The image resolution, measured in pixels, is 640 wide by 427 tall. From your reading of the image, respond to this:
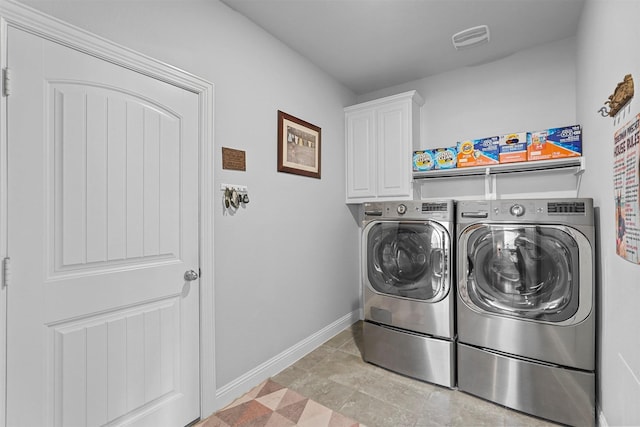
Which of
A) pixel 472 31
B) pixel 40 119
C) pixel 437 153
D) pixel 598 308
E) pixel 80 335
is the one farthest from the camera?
pixel 437 153

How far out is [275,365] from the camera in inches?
90.7

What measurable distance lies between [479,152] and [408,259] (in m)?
1.08

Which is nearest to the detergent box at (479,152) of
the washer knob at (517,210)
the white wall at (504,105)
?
the white wall at (504,105)

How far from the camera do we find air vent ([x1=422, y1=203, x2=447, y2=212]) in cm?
212

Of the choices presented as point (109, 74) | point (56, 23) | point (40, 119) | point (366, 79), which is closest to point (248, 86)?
point (109, 74)

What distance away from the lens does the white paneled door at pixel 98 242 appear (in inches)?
47.3

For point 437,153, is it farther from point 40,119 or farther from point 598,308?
point 40,119

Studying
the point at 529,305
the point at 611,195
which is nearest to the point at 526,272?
the point at 529,305

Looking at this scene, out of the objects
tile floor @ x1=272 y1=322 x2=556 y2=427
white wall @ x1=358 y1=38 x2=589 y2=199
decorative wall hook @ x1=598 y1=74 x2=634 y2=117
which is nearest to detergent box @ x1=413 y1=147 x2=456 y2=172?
white wall @ x1=358 y1=38 x2=589 y2=199

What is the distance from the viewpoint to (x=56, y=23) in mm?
1257

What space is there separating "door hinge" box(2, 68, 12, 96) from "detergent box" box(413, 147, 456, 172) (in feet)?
8.64

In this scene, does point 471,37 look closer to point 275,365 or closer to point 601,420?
point 601,420

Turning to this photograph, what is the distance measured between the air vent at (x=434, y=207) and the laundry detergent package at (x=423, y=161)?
2.18 feet

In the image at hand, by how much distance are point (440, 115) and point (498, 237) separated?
1.52m
